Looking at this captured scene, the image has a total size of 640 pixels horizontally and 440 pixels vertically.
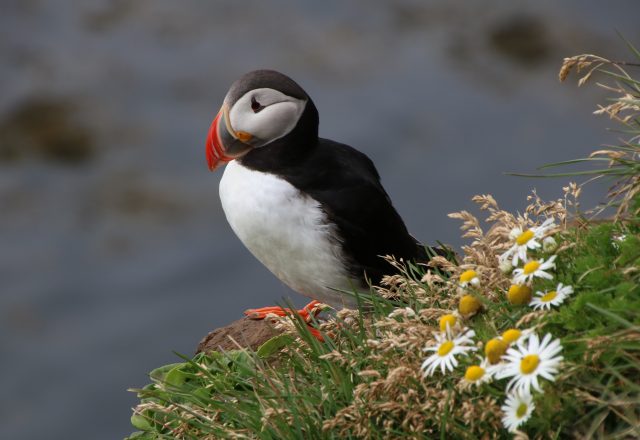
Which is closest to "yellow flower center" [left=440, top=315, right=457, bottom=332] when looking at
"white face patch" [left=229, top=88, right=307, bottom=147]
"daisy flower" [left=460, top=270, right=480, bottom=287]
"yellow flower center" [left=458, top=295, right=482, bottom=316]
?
"yellow flower center" [left=458, top=295, right=482, bottom=316]

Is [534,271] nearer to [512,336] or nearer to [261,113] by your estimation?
[512,336]

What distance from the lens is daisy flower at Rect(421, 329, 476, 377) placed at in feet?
8.77

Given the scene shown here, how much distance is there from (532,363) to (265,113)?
2.18 metres

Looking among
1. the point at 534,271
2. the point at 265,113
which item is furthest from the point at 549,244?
the point at 265,113

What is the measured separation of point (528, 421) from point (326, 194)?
1990 mm

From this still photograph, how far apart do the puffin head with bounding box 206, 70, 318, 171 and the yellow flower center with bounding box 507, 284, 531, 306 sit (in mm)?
1767

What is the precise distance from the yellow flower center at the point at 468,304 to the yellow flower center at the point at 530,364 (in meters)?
0.46

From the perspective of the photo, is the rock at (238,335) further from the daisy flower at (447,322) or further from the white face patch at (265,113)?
the daisy flower at (447,322)

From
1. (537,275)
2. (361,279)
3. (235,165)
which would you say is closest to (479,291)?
(537,275)

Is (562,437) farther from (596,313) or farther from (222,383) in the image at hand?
(222,383)

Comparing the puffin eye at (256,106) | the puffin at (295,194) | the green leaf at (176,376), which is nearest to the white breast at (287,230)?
the puffin at (295,194)

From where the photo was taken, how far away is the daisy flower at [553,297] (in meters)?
2.76

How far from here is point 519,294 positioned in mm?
2863

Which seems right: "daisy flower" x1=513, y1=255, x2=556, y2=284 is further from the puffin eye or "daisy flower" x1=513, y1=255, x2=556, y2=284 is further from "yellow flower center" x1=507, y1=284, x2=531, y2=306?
the puffin eye
